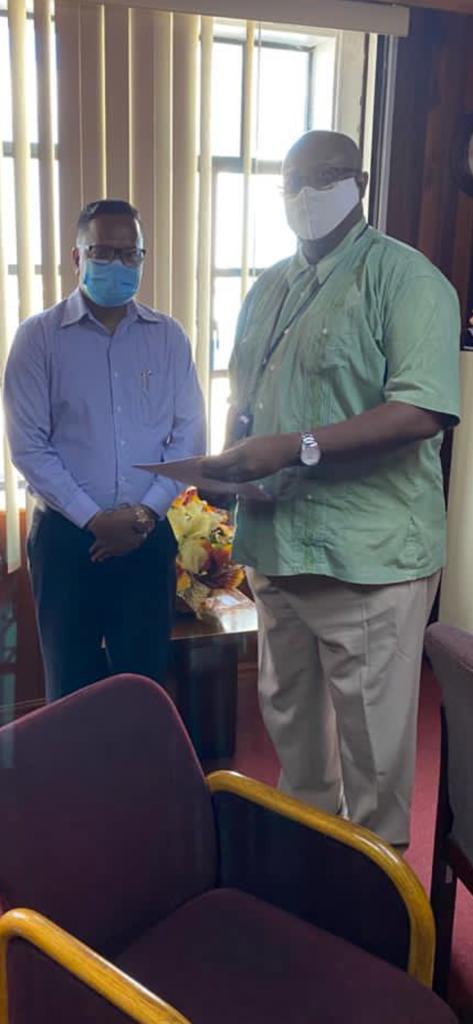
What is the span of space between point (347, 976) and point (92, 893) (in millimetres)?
329

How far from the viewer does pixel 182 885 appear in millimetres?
1278

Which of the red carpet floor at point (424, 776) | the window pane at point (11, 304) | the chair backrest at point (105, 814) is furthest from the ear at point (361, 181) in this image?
the red carpet floor at point (424, 776)

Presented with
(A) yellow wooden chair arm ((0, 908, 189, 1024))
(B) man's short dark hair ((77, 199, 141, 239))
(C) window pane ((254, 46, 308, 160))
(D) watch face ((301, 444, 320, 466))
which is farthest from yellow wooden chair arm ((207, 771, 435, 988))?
(C) window pane ((254, 46, 308, 160))

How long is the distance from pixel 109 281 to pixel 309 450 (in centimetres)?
60

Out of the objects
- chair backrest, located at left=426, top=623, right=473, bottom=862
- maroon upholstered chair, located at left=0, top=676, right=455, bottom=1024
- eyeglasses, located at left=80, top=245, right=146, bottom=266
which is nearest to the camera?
maroon upholstered chair, located at left=0, top=676, right=455, bottom=1024

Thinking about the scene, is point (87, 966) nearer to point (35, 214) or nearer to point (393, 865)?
point (393, 865)

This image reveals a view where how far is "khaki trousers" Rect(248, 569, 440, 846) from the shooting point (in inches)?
62.3

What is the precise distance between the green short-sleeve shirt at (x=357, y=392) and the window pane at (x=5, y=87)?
3.03ft

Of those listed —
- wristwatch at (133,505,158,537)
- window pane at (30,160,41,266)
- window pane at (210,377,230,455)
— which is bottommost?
wristwatch at (133,505,158,537)

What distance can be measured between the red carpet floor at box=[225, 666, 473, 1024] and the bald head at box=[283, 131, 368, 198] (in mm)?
1353

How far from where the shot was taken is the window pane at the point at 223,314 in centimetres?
250

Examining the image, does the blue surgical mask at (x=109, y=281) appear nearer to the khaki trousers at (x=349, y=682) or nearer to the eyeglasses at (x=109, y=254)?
the eyeglasses at (x=109, y=254)

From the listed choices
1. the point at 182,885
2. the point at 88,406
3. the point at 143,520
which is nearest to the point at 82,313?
the point at 88,406

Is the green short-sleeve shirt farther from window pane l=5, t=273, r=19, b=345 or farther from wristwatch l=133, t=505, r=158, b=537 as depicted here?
window pane l=5, t=273, r=19, b=345
